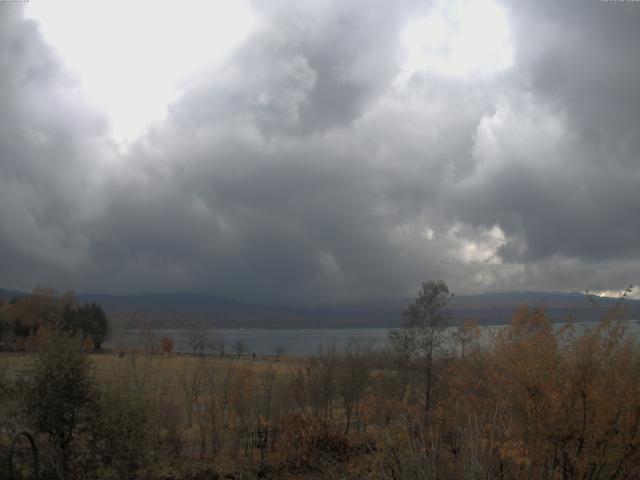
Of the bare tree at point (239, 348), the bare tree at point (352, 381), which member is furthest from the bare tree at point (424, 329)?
the bare tree at point (239, 348)

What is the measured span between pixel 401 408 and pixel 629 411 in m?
15.5

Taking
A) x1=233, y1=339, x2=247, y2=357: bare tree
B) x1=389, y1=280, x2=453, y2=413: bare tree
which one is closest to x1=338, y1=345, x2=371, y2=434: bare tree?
x1=389, y1=280, x2=453, y2=413: bare tree

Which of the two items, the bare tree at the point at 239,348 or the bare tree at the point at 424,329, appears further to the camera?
the bare tree at the point at 239,348

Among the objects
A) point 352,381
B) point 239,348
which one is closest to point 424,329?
point 352,381

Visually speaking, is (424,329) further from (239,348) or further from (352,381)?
(239,348)

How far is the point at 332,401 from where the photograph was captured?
28.0 metres

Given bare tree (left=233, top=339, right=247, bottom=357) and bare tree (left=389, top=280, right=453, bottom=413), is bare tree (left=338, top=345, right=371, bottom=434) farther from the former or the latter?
bare tree (left=233, top=339, right=247, bottom=357)

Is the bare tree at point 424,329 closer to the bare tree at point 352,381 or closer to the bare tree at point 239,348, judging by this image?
the bare tree at point 352,381

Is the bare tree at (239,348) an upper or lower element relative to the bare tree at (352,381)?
lower

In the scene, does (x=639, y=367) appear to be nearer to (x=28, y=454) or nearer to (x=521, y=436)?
(x=521, y=436)

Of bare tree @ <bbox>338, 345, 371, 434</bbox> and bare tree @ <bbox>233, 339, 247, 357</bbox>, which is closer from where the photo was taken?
bare tree @ <bbox>338, 345, 371, 434</bbox>

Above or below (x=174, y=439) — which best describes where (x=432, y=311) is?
above

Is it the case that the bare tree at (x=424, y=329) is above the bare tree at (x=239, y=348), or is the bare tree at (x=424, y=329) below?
above

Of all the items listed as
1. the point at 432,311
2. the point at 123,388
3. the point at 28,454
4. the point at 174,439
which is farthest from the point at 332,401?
the point at 28,454
